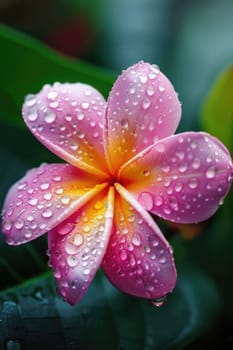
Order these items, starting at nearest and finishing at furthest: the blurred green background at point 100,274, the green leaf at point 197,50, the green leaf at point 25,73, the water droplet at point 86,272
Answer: the water droplet at point 86,272 → the blurred green background at point 100,274 → the green leaf at point 25,73 → the green leaf at point 197,50

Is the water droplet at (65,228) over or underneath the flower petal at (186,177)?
underneath

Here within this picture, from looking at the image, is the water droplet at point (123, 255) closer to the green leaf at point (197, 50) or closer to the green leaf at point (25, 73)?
the green leaf at point (25, 73)

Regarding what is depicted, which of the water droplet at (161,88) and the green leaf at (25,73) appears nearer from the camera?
the water droplet at (161,88)

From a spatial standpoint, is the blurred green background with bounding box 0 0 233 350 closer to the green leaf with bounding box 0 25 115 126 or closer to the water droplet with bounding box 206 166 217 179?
the green leaf with bounding box 0 25 115 126

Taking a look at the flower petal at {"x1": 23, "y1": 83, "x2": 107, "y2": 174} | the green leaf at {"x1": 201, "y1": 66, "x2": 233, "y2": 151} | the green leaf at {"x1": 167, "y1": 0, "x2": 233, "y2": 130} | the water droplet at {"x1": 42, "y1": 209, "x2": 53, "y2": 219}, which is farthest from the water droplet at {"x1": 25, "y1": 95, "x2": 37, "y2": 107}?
the green leaf at {"x1": 167, "y1": 0, "x2": 233, "y2": 130}

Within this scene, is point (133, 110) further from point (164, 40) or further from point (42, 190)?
point (164, 40)

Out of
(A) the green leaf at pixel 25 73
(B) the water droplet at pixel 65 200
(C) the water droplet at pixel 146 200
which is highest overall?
(C) the water droplet at pixel 146 200

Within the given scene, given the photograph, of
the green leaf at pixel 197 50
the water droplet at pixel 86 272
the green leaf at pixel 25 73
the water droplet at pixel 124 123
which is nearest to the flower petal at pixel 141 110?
the water droplet at pixel 124 123

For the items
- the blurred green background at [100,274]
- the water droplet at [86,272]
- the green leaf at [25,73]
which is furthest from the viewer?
the green leaf at [25,73]

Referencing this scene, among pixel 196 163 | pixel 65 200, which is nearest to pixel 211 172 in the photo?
pixel 196 163

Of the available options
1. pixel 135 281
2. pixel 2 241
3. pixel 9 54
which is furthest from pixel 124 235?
pixel 9 54
